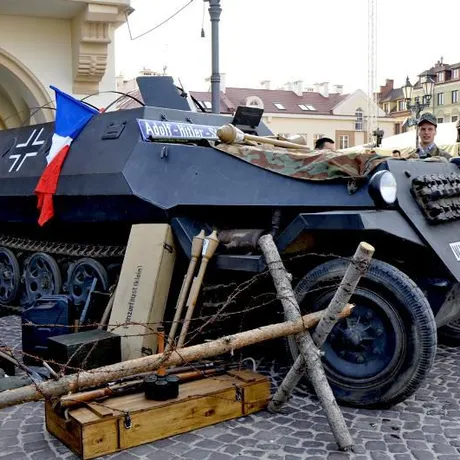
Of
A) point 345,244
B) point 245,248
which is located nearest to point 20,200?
point 245,248

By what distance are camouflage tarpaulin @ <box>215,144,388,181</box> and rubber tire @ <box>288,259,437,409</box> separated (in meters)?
0.67

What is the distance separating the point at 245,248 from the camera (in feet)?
17.6

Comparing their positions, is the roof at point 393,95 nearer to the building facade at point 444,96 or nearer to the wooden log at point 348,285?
the building facade at point 444,96

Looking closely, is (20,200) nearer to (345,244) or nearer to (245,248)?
(245,248)

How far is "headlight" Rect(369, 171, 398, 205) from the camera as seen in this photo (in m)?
4.79

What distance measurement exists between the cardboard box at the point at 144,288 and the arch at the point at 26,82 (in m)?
6.38

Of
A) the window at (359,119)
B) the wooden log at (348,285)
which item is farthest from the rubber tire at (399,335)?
the window at (359,119)

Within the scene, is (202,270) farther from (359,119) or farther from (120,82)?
(359,119)

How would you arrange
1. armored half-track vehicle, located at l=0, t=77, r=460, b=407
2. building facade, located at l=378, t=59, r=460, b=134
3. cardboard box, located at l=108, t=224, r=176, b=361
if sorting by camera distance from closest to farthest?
armored half-track vehicle, located at l=0, t=77, r=460, b=407 → cardboard box, located at l=108, t=224, r=176, b=361 → building facade, located at l=378, t=59, r=460, b=134

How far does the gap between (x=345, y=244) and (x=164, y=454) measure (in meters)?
1.98

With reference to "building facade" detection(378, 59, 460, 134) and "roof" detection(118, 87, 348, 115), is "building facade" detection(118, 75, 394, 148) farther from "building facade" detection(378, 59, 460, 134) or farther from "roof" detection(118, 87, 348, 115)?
"building facade" detection(378, 59, 460, 134)

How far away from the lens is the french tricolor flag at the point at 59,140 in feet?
21.8

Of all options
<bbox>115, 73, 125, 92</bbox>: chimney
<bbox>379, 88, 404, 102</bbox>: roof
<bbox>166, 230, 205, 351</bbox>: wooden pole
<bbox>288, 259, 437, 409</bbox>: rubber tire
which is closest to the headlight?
<bbox>288, 259, 437, 409</bbox>: rubber tire

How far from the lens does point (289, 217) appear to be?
17.8 feet
